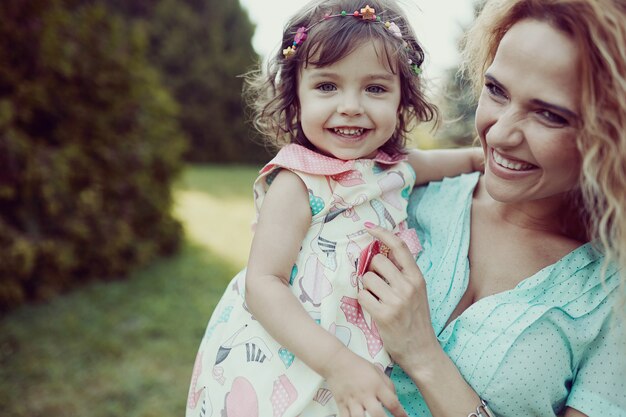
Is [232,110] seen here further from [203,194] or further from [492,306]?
[492,306]

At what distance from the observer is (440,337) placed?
5.50ft

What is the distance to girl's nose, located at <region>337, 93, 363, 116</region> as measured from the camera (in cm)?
172

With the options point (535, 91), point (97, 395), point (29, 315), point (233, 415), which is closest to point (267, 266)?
point (233, 415)

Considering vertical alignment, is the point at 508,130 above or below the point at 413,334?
above

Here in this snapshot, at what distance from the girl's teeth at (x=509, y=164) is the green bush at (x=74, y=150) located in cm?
395

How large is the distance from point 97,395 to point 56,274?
1.60m

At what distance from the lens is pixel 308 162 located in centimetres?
176

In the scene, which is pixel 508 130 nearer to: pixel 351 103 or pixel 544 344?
pixel 351 103

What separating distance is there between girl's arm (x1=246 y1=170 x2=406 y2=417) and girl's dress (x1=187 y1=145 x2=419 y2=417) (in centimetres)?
5

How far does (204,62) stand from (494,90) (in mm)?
13574

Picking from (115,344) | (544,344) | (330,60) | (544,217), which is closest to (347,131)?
(330,60)

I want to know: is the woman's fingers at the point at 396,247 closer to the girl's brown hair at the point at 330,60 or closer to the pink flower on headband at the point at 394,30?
the girl's brown hair at the point at 330,60

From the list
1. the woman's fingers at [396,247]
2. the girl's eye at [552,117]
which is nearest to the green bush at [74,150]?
the woman's fingers at [396,247]

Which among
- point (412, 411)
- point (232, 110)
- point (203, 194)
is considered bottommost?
point (412, 411)
